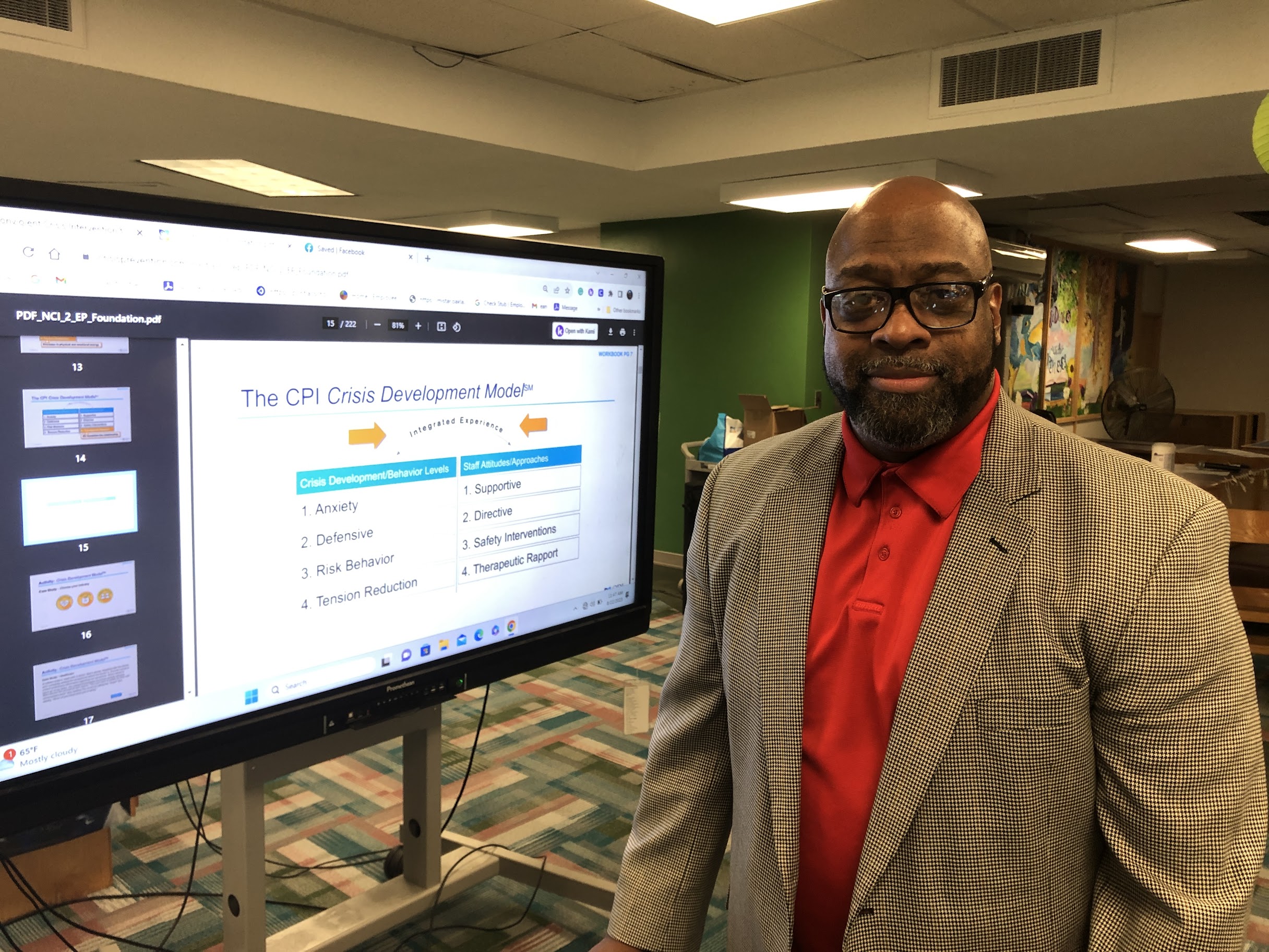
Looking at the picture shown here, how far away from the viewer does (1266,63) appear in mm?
3295

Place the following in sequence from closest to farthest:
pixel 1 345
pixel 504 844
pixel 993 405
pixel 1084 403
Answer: pixel 1 345
pixel 993 405
pixel 504 844
pixel 1084 403

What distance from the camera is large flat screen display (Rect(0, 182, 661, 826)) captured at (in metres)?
0.89

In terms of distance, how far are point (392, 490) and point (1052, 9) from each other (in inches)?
136

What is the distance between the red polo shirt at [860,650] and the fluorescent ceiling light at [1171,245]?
9.05m

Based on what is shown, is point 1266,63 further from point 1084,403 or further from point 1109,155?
point 1084,403

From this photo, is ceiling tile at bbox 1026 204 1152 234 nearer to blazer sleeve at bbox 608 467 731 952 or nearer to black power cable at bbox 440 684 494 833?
black power cable at bbox 440 684 494 833

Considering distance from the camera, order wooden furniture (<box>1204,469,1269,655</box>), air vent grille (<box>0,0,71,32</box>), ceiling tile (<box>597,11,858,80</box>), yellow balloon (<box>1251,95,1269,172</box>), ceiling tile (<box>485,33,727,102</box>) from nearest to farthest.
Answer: yellow balloon (<box>1251,95,1269,172</box>) < air vent grille (<box>0,0,71,32</box>) < wooden furniture (<box>1204,469,1269,655</box>) < ceiling tile (<box>597,11,858,80</box>) < ceiling tile (<box>485,33,727,102</box>)

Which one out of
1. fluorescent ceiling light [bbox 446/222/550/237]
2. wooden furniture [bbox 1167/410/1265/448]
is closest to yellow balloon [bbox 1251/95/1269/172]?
fluorescent ceiling light [bbox 446/222/550/237]

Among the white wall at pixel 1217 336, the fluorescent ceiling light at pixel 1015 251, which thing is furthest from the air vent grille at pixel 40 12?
the white wall at pixel 1217 336

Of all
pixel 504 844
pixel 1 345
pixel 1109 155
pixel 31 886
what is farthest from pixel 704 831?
pixel 1109 155

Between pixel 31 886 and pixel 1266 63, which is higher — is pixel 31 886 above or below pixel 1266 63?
below

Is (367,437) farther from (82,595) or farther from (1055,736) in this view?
(1055,736)

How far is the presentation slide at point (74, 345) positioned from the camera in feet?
2.83

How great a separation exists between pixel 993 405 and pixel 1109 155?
406 cm
